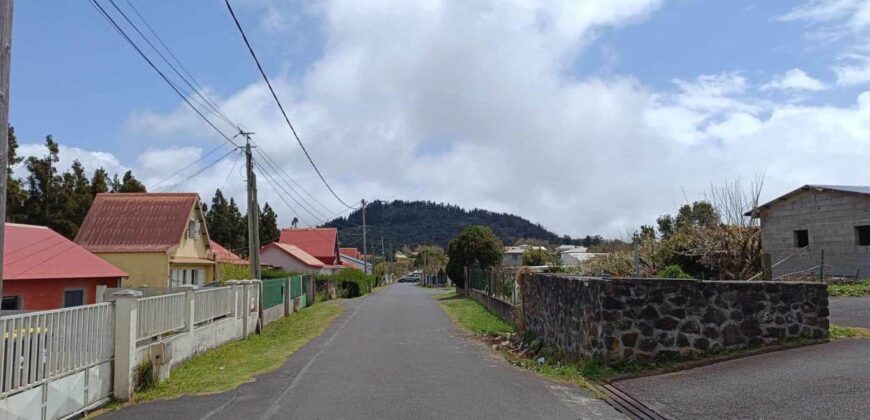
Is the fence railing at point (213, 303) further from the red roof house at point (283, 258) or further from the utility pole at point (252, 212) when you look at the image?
the red roof house at point (283, 258)

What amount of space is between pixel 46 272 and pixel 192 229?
1343 centimetres

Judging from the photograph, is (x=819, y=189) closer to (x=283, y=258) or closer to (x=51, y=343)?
(x=51, y=343)

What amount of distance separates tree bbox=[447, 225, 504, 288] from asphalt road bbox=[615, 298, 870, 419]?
35.3 meters

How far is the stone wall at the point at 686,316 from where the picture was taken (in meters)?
11.6

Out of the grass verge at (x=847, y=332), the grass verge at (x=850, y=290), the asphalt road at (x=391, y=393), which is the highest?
the grass verge at (x=850, y=290)

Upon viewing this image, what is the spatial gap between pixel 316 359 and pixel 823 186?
22.7m

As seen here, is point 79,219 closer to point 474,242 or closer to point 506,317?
point 474,242

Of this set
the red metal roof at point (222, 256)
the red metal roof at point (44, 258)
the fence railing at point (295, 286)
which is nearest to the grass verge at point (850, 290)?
the fence railing at point (295, 286)

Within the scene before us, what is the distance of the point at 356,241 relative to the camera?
161 metres

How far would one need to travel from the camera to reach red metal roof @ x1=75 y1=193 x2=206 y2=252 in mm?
35000

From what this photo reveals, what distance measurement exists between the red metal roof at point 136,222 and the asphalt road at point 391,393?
855 inches

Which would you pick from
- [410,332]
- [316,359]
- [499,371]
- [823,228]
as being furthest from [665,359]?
[823,228]

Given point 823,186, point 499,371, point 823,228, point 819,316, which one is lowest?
point 499,371

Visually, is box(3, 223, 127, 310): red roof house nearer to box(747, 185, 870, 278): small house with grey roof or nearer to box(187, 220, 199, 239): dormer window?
box(187, 220, 199, 239): dormer window
